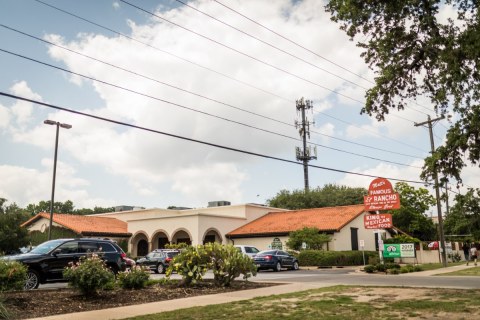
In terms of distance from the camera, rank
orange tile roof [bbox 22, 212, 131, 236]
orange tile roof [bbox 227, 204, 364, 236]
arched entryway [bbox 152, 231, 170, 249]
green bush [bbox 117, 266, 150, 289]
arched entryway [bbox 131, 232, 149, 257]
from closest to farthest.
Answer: green bush [bbox 117, 266, 150, 289] < orange tile roof [bbox 227, 204, 364, 236] < orange tile roof [bbox 22, 212, 131, 236] < arched entryway [bbox 152, 231, 170, 249] < arched entryway [bbox 131, 232, 149, 257]

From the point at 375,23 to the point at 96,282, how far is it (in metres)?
11.6

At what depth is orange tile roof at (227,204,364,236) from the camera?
133 ft

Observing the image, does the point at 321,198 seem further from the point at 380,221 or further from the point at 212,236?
the point at 380,221

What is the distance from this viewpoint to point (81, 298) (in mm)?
13047

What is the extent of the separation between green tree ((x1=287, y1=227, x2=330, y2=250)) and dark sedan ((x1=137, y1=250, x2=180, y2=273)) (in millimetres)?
11521

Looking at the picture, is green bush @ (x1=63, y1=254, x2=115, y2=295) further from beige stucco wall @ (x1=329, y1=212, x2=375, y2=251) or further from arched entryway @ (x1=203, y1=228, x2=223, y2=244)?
arched entryway @ (x1=203, y1=228, x2=223, y2=244)

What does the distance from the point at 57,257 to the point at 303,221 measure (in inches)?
1174

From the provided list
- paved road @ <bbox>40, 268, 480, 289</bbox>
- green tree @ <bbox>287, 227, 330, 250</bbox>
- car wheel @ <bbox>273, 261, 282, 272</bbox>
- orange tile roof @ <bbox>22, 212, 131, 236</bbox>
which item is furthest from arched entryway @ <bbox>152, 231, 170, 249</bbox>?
paved road @ <bbox>40, 268, 480, 289</bbox>

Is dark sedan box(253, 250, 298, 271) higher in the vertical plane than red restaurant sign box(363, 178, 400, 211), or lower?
lower

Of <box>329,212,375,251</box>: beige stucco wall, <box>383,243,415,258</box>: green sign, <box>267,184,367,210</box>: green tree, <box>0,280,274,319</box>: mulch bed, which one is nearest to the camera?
<box>0,280,274,319</box>: mulch bed

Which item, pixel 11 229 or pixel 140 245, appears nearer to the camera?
pixel 11 229

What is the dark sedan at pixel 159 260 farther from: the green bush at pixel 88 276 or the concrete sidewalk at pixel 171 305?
the green bush at pixel 88 276

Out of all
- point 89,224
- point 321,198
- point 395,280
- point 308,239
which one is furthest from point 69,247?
point 321,198

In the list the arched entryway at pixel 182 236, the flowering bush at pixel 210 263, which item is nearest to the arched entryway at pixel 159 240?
the arched entryway at pixel 182 236
